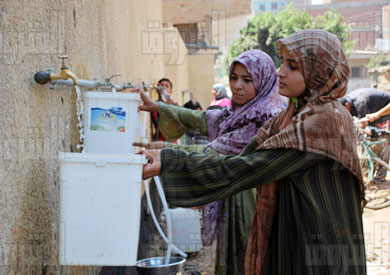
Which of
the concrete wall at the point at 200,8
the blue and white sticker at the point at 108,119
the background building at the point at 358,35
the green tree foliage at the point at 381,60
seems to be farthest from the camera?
the background building at the point at 358,35

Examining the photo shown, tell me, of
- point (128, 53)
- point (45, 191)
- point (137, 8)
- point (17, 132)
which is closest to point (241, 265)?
point (45, 191)

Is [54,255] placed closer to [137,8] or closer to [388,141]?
[137,8]

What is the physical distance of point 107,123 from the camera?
1.96m

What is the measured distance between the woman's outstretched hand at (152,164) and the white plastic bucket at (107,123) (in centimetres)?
38

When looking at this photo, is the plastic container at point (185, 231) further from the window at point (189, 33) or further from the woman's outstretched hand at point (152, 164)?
the window at point (189, 33)

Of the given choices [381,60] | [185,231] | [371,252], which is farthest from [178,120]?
Result: [381,60]

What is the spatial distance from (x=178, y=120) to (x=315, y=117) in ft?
4.56

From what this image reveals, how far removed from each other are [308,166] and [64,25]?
112 cm

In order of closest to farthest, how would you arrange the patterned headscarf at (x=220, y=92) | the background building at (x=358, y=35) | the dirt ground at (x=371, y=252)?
the dirt ground at (x=371, y=252), the patterned headscarf at (x=220, y=92), the background building at (x=358, y=35)

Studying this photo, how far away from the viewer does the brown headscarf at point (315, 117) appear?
1588 millimetres

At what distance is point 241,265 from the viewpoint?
8.12ft

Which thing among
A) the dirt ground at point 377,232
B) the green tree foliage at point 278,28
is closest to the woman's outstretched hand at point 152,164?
the dirt ground at point 377,232

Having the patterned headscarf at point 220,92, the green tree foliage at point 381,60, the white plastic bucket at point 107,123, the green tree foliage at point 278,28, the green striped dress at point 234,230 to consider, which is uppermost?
the green tree foliage at point 278,28

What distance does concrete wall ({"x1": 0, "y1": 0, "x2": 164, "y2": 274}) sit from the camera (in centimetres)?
149
